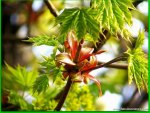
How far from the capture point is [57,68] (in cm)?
132

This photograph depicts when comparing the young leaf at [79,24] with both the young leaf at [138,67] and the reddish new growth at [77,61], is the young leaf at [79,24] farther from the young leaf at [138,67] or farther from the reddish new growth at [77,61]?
the young leaf at [138,67]

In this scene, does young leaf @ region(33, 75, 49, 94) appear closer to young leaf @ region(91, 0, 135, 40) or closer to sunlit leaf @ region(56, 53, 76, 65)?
sunlit leaf @ region(56, 53, 76, 65)

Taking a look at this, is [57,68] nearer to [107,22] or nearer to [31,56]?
[107,22]

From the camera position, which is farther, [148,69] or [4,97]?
[4,97]

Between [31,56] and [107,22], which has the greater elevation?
[107,22]

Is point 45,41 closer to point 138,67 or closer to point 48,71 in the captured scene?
point 48,71

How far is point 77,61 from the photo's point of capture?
1302 millimetres

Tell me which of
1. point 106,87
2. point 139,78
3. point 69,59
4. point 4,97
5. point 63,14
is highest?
point 63,14

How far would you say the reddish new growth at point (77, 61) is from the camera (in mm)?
1292

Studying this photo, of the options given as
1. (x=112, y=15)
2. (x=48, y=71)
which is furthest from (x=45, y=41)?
(x=112, y=15)

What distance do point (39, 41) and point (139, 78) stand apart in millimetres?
331

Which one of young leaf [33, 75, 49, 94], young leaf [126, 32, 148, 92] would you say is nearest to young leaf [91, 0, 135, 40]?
young leaf [126, 32, 148, 92]

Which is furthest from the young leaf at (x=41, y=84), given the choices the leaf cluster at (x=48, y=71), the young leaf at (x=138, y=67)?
the young leaf at (x=138, y=67)

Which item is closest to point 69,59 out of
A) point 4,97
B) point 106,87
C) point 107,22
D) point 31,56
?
point 107,22
